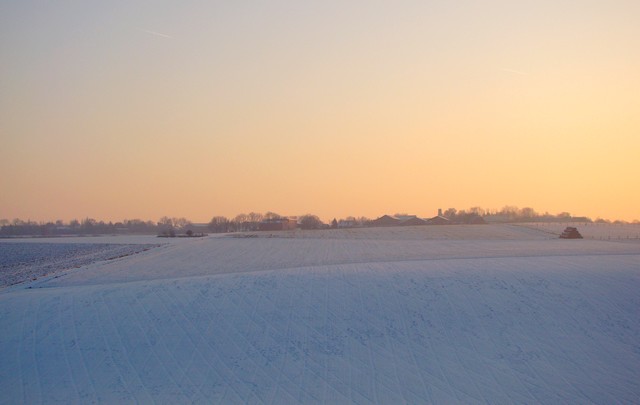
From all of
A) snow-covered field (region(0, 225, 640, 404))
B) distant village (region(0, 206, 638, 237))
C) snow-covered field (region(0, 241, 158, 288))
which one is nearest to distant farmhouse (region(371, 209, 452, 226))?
distant village (region(0, 206, 638, 237))

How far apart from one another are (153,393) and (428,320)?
41.9ft

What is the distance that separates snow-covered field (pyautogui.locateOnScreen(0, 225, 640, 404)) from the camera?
848 inches

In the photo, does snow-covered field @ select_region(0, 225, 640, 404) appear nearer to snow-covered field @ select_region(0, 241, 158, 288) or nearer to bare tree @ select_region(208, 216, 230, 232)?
snow-covered field @ select_region(0, 241, 158, 288)

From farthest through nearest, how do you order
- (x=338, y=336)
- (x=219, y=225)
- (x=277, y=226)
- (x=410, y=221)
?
(x=219, y=225) < (x=410, y=221) < (x=277, y=226) < (x=338, y=336)

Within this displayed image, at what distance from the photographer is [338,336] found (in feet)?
85.7

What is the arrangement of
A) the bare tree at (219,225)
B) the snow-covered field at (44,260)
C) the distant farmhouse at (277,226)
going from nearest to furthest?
the snow-covered field at (44,260), the distant farmhouse at (277,226), the bare tree at (219,225)

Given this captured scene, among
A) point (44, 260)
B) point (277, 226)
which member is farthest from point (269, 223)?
point (44, 260)

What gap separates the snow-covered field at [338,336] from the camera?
21547 mm

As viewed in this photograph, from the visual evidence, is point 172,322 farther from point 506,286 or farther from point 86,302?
point 506,286

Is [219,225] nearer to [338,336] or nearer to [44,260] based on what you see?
[44,260]

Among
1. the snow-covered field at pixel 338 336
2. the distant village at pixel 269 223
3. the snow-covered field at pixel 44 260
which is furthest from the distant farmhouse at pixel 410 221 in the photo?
the snow-covered field at pixel 338 336

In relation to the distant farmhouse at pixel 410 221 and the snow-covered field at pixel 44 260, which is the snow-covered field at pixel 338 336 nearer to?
the snow-covered field at pixel 44 260

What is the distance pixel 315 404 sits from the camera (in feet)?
66.5

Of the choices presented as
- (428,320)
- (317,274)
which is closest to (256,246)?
(317,274)
